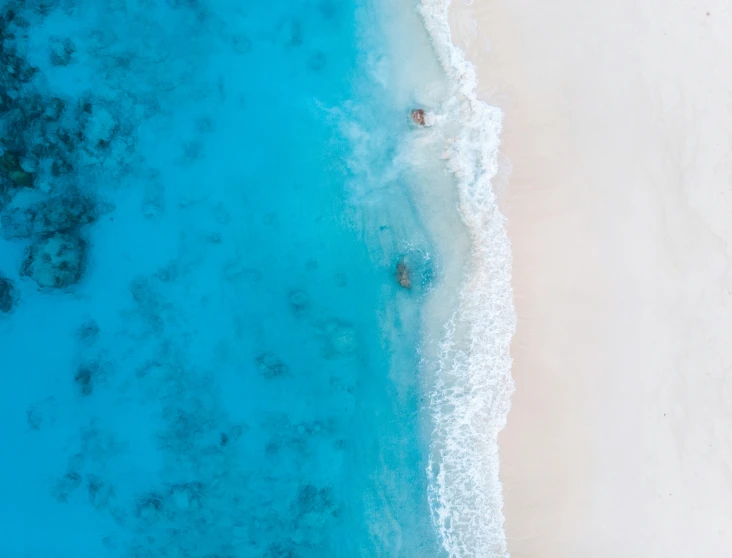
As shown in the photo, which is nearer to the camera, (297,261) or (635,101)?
(635,101)

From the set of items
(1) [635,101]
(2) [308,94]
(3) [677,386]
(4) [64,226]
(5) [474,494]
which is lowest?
(5) [474,494]

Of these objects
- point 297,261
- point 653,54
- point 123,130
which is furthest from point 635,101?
point 123,130

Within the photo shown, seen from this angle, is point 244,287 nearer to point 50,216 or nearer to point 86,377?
point 86,377

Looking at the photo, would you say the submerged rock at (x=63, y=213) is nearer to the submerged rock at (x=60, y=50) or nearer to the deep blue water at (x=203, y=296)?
the deep blue water at (x=203, y=296)

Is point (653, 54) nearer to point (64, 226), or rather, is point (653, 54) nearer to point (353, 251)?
point (353, 251)

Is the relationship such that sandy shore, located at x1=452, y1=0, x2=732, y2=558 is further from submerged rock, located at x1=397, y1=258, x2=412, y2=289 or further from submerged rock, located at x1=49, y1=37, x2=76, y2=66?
submerged rock, located at x1=49, y1=37, x2=76, y2=66

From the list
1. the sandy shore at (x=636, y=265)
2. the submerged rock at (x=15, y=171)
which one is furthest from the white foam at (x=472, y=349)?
the submerged rock at (x=15, y=171)
